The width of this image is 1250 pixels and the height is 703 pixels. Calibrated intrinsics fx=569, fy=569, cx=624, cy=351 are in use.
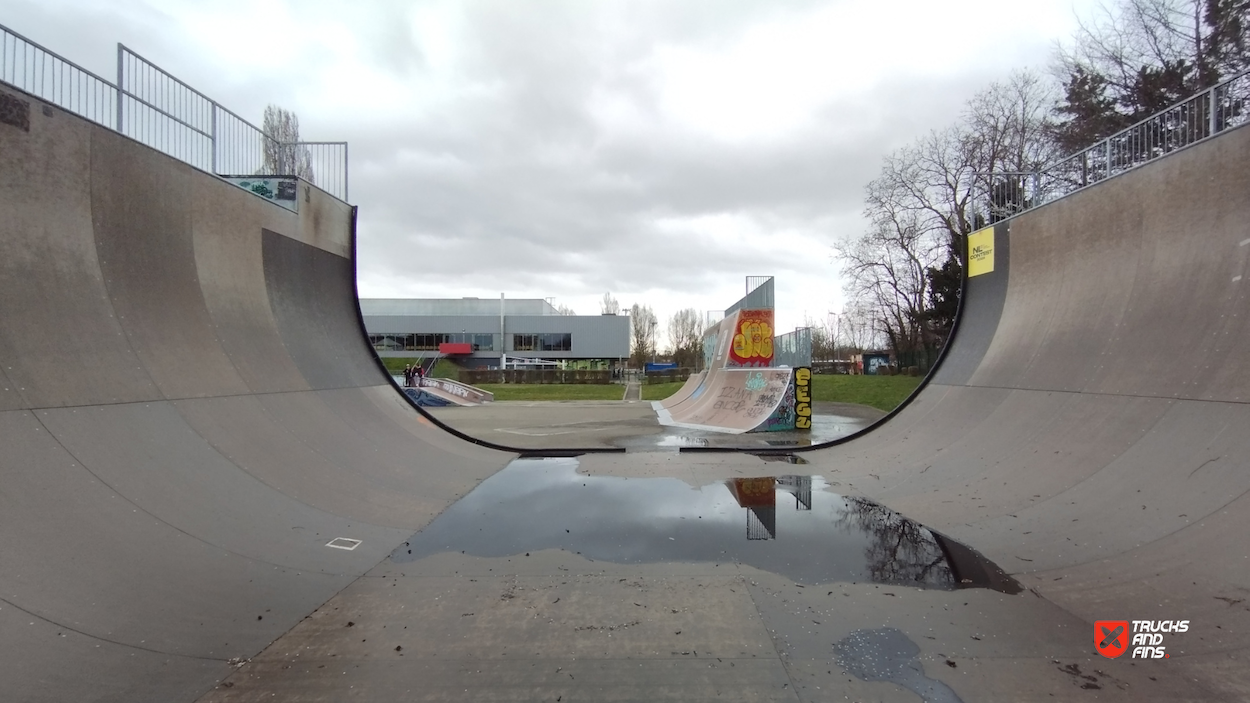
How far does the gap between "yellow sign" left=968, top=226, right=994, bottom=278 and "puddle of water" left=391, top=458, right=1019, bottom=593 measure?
6059 millimetres

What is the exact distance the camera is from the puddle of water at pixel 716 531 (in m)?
4.61

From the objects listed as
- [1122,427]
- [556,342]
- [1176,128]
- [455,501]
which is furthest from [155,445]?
[556,342]

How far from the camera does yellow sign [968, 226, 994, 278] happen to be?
10664 mm

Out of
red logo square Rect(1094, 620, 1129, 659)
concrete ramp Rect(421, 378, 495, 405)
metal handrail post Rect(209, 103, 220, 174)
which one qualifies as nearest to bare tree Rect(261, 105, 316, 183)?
metal handrail post Rect(209, 103, 220, 174)

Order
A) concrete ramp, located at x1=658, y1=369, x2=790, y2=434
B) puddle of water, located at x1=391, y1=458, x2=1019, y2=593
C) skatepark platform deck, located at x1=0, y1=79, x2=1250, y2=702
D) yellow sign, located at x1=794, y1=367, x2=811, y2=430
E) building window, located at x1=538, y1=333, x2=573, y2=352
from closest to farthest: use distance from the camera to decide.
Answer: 1. skatepark platform deck, located at x1=0, y1=79, x2=1250, y2=702
2. puddle of water, located at x1=391, y1=458, x2=1019, y2=593
3. yellow sign, located at x1=794, y1=367, x2=811, y2=430
4. concrete ramp, located at x1=658, y1=369, x2=790, y2=434
5. building window, located at x1=538, y1=333, x2=573, y2=352

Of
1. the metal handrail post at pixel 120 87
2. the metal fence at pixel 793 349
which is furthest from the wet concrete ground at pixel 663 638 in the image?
the metal fence at pixel 793 349

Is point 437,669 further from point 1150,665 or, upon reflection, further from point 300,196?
point 300,196

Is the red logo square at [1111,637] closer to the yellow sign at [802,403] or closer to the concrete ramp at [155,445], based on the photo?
the concrete ramp at [155,445]

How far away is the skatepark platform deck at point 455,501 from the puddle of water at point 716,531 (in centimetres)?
22

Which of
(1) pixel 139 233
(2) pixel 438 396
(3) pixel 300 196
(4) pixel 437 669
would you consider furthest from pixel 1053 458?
(2) pixel 438 396

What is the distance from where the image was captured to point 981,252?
11008 mm

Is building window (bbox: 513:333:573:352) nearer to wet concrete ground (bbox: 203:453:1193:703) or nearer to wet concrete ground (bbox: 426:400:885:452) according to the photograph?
wet concrete ground (bbox: 426:400:885:452)

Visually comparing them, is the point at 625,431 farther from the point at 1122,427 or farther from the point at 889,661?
the point at 889,661

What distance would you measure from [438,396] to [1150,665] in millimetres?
29239
